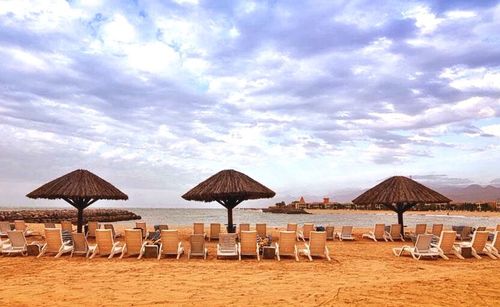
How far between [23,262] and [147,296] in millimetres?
5246

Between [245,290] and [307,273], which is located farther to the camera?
[307,273]

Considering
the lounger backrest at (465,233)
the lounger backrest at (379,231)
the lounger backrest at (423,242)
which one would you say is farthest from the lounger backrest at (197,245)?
the lounger backrest at (465,233)

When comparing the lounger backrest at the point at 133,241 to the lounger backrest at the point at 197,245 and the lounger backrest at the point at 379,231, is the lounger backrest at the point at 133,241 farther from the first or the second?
the lounger backrest at the point at 379,231

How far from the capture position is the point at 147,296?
22.8 ft

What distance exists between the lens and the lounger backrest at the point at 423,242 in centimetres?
1146

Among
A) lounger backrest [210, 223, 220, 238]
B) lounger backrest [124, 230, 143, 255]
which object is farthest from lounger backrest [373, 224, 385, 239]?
lounger backrest [124, 230, 143, 255]

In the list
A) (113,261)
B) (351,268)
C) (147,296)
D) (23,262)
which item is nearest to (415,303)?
(351,268)

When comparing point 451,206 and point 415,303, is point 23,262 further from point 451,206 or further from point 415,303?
point 451,206

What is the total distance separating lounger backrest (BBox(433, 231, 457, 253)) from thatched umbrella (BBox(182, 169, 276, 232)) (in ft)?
19.8

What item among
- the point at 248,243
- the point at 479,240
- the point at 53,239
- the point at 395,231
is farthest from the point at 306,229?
the point at 53,239

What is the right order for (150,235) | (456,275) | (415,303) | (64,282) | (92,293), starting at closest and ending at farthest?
(415,303)
(92,293)
(64,282)
(456,275)
(150,235)

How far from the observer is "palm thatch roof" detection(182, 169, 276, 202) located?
14758 millimetres

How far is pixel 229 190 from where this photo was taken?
14.7 m

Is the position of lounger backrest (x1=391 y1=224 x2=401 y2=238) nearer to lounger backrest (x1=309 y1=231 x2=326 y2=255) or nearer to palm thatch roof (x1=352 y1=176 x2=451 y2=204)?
palm thatch roof (x1=352 y1=176 x2=451 y2=204)
